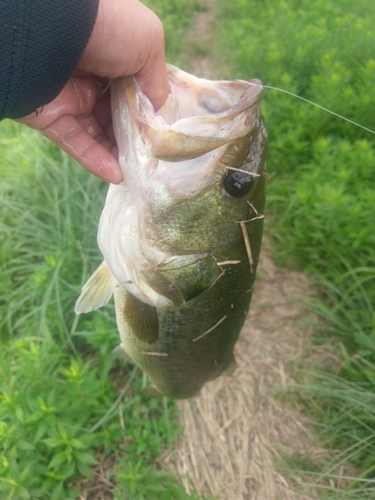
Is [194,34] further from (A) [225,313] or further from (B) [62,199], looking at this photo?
(A) [225,313]

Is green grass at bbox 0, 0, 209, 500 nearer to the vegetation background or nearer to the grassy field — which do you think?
the vegetation background

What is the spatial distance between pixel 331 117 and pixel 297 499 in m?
2.66

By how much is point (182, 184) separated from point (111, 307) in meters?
1.38

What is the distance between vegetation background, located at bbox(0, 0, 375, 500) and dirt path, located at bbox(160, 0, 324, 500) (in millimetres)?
129

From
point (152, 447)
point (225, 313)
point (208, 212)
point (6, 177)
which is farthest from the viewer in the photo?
point (6, 177)

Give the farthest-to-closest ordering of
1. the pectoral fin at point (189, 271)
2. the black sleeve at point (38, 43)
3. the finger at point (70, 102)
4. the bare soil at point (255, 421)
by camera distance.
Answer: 1. the bare soil at point (255, 421)
2. the finger at point (70, 102)
3. the pectoral fin at point (189, 271)
4. the black sleeve at point (38, 43)

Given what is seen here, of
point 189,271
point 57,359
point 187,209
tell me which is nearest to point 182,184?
point 187,209

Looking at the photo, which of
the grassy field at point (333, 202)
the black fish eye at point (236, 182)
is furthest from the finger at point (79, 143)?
the grassy field at point (333, 202)

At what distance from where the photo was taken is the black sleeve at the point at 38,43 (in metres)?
1.07

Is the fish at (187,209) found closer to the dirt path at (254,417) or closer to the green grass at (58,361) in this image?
the green grass at (58,361)

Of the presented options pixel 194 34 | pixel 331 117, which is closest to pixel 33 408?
pixel 331 117

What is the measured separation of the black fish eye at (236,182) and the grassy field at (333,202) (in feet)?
4.19

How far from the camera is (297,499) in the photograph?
2232 millimetres

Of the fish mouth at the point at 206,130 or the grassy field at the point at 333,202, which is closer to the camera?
the fish mouth at the point at 206,130
